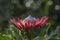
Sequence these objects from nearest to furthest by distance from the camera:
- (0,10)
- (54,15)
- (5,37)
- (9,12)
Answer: (5,37)
(54,15)
(9,12)
(0,10)

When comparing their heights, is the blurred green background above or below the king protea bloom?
above

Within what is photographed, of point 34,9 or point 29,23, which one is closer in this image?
point 29,23

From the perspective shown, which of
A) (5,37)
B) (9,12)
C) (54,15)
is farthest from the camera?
(9,12)

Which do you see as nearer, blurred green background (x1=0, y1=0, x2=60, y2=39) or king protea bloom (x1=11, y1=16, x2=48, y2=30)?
king protea bloom (x1=11, y1=16, x2=48, y2=30)

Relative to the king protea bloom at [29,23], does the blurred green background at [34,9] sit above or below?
above

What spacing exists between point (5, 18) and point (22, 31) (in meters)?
5.26

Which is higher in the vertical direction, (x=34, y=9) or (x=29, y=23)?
(x=34, y=9)

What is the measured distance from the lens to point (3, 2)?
8.79 meters

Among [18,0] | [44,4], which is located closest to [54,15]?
[44,4]

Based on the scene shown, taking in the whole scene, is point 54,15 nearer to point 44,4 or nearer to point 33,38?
point 44,4

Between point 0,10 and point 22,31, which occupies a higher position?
point 0,10

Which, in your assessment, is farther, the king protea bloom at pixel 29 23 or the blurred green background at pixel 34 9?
the blurred green background at pixel 34 9

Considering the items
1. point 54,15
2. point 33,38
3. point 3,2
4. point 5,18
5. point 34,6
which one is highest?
point 3,2

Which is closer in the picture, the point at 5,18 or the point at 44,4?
the point at 44,4
